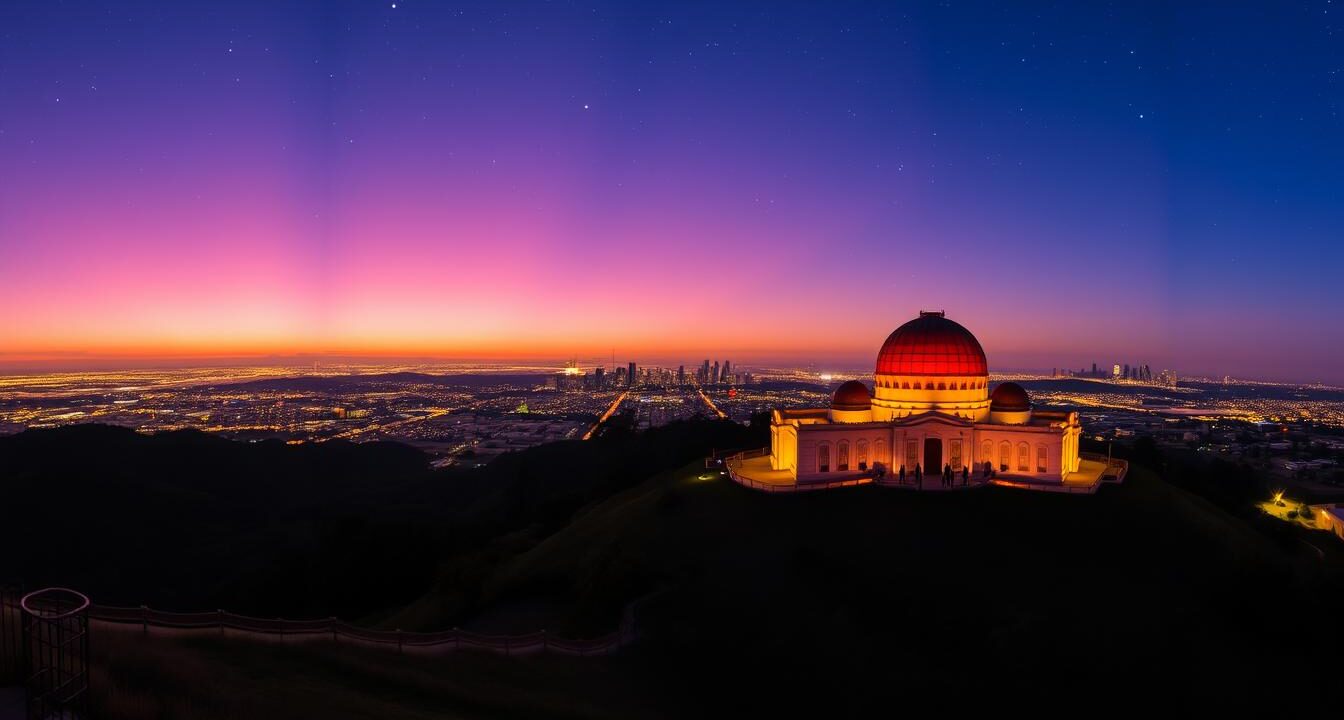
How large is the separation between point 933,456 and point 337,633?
41917mm

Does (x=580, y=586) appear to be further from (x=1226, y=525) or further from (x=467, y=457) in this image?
(x=467, y=457)

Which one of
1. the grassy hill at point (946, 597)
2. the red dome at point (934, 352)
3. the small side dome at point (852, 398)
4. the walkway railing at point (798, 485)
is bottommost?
the grassy hill at point (946, 597)

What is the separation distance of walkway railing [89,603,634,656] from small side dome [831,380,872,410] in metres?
28.4

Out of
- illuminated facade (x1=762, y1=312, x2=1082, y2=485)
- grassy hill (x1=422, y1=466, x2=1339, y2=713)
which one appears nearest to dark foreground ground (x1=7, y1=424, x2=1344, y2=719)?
grassy hill (x1=422, y1=466, x2=1339, y2=713)

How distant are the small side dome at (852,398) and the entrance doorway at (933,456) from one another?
224 inches

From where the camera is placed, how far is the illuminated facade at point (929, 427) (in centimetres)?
5116

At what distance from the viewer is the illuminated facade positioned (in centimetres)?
5116

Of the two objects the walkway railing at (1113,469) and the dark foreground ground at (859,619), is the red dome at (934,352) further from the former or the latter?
the dark foreground ground at (859,619)

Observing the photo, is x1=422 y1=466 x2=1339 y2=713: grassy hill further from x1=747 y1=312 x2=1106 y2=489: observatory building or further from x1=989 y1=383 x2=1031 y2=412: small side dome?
x1=989 y1=383 x2=1031 y2=412: small side dome

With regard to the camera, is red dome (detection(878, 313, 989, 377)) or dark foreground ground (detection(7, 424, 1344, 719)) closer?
dark foreground ground (detection(7, 424, 1344, 719))

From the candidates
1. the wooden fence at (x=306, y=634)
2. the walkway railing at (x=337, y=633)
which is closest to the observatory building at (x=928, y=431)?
the walkway railing at (x=337, y=633)

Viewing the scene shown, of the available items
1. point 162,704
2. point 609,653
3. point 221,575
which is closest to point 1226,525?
point 609,653

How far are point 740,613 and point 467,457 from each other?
4356 inches

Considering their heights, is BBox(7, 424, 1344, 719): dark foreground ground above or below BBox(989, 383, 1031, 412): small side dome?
below
